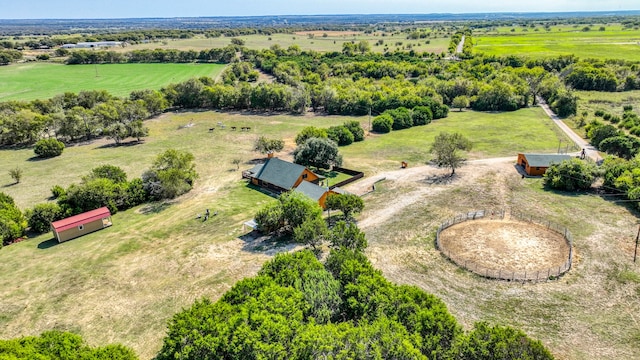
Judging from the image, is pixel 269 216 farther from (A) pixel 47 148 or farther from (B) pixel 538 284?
(A) pixel 47 148

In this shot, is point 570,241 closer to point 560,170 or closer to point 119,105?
point 560,170

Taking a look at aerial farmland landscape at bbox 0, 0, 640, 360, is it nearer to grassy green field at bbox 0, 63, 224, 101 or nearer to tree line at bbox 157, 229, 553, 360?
tree line at bbox 157, 229, 553, 360

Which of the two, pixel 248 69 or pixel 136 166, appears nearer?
pixel 136 166

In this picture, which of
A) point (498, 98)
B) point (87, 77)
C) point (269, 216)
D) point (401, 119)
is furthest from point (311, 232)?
point (87, 77)

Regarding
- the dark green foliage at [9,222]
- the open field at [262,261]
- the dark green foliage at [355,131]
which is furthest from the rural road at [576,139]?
the dark green foliage at [9,222]

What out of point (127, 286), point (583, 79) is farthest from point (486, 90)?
point (127, 286)

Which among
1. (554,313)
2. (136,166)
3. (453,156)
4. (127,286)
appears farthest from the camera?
(136,166)

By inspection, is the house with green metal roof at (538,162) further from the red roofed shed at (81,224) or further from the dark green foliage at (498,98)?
the red roofed shed at (81,224)
